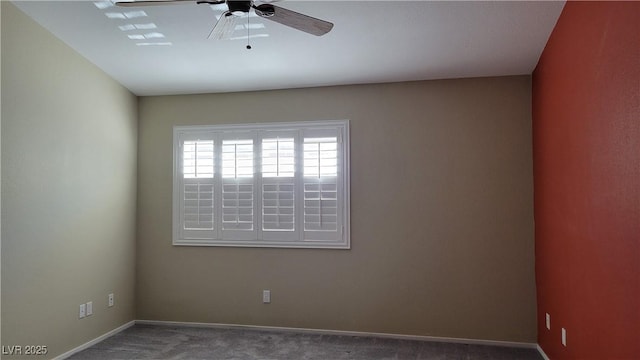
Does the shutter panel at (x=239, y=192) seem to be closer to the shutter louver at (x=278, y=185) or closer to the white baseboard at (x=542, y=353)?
the shutter louver at (x=278, y=185)

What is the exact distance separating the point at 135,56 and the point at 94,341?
2.64 m

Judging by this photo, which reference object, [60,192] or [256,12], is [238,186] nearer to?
[60,192]

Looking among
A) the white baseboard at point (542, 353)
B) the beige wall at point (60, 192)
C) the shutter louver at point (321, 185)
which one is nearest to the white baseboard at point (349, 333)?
the white baseboard at point (542, 353)

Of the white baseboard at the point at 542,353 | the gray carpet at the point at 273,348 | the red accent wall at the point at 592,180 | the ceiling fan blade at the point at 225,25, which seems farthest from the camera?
the gray carpet at the point at 273,348

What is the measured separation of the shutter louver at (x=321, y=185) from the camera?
14.2ft

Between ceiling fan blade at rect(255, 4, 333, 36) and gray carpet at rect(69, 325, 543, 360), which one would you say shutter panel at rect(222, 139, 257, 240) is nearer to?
gray carpet at rect(69, 325, 543, 360)

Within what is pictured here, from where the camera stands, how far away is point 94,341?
399 cm

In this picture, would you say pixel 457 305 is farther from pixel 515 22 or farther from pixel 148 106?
pixel 148 106

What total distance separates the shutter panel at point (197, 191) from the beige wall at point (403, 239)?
7.6 inches

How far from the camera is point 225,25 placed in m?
2.38

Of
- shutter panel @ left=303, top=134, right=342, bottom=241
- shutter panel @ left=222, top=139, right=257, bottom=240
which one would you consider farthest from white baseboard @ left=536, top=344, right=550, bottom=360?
shutter panel @ left=222, top=139, right=257, bottom=240

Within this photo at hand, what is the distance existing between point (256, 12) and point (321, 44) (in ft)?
4.36

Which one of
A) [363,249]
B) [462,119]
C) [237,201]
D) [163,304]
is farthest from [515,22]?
[163,304]

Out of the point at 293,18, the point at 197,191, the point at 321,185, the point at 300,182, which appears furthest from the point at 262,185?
the point at 293,18
